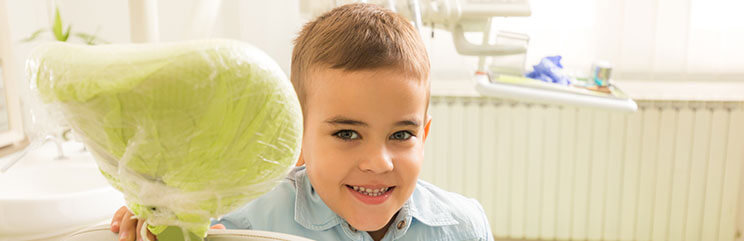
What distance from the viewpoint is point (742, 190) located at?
2939 mm

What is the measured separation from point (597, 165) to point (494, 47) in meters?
1.36

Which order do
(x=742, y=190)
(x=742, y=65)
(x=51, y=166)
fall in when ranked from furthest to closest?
(x=742, y=190) < (x=742, y=65) < (x=51, y=166)

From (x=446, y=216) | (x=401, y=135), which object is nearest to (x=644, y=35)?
(x=446, y=216)

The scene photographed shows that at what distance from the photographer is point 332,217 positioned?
1.04 m

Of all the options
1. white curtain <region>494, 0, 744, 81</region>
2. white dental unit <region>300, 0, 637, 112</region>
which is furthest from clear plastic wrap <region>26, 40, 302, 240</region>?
white curtain <region>494, 0, 744, 81</region>

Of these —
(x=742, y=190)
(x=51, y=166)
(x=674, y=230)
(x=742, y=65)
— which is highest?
(x=742, y=65)

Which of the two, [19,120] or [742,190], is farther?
[742,190]

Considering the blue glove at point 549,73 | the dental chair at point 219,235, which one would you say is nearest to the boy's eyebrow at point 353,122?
the dental chair at point 219,235

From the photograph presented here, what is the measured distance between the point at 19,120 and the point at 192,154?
1683 millimetres

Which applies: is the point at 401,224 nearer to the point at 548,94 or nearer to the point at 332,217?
the point at 332,217

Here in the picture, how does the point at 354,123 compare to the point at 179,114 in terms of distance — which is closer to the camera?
the point at 179,114

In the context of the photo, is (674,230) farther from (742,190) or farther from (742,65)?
(742,65)

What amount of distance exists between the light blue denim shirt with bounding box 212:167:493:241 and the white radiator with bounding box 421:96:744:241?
1.78 metres

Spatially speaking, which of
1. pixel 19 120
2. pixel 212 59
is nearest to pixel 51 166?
pixel 19 120
